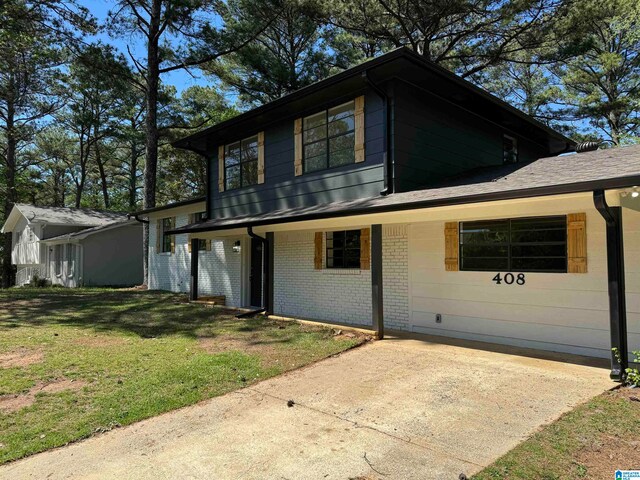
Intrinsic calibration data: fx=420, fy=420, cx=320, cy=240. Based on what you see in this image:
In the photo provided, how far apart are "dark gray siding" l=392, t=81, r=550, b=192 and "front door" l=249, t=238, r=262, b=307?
5581mm

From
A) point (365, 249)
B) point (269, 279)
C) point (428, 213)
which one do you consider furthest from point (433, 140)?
point (269, 279)

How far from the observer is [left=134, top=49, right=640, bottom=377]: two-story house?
231 inches

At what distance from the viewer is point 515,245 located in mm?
6906

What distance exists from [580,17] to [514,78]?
371 inches

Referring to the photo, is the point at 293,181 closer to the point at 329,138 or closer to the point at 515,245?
the point at 329,138

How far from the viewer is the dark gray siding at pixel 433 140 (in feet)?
26.1

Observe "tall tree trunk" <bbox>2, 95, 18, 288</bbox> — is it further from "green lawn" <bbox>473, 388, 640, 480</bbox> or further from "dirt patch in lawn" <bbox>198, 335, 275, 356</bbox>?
"green lawn" <bbox>473, 388, 640, 480</bbox>

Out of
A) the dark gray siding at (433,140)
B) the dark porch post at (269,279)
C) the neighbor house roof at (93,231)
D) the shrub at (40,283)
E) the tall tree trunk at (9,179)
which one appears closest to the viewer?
the dark gray siding at (433,140)

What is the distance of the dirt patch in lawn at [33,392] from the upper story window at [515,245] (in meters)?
6.17

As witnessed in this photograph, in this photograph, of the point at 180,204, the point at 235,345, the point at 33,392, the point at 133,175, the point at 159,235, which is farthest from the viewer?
the point at 133,175

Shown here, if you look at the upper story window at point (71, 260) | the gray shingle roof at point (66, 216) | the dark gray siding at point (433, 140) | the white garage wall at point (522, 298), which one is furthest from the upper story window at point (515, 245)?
the gray shingle roof at point (66, 216)

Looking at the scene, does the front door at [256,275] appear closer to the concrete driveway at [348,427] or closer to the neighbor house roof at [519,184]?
the neighbor house roof at [519,184]

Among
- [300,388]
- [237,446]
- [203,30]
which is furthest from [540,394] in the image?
[203,30]

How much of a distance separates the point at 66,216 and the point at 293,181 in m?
21.4
